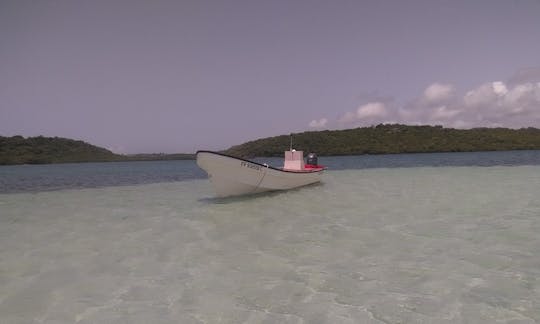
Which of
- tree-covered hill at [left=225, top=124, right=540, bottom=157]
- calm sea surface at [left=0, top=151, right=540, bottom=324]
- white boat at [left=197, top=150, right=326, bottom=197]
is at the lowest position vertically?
calm sea surface at [left=0, top=151, right=540, bottom=324]

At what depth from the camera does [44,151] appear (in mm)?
126375

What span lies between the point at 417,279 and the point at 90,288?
191 inches

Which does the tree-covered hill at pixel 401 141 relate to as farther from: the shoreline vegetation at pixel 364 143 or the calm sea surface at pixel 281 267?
the calm sea surface at pixel 281 267

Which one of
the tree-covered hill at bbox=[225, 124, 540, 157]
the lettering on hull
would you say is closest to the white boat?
the lettering on hull

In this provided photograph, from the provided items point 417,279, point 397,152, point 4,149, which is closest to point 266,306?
point 417,279

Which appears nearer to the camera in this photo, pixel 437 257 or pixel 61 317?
pixel 61 317

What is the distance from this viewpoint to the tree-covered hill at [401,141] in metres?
114

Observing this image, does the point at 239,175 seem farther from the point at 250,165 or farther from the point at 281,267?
the point at 281,267

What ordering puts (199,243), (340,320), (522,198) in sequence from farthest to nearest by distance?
(522,198)
(199,243)
(340,320)

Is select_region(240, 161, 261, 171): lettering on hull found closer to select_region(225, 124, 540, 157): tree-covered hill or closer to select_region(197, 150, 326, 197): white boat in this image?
select_region(197, 150, 326, 197): white boat

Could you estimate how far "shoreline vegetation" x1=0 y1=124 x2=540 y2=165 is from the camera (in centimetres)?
11369

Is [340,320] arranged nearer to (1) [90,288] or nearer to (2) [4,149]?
(1) [90,288]

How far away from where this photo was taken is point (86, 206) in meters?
15.0

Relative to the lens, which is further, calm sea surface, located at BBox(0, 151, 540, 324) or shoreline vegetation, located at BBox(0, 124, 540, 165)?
shoreline vegetation, located at BBox(0, 124, 540, 165)
